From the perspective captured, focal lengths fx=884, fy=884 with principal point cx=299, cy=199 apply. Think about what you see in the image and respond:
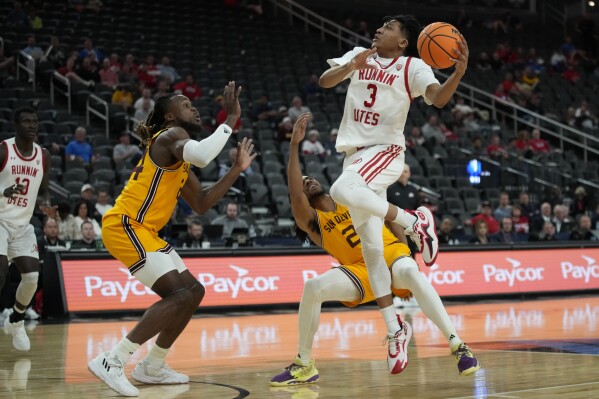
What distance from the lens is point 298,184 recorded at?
6.13 metres

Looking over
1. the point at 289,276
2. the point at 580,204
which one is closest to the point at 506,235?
the point at 580,204

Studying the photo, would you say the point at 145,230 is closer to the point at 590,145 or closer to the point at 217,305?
the point at 217,305

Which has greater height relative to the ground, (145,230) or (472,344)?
(145,230)

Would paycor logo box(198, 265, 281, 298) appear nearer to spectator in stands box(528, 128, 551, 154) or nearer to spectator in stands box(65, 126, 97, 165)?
spectator in stands box(65, 126, 97, 165)

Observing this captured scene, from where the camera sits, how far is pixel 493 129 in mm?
21531

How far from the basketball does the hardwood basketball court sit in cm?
210

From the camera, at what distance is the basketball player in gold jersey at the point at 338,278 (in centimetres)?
578

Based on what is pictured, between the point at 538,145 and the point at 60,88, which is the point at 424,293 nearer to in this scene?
the point at 60,88

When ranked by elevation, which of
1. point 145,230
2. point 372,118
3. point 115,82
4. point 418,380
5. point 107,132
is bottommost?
point 418,380

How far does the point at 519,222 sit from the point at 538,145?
16.2 ft

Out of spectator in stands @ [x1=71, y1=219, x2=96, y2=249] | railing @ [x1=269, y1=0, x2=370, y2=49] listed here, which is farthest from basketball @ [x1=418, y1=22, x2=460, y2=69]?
railing @ [x1=269, y1=0, x2=370, y2=49]

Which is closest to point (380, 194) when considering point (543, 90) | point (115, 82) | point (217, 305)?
point (217, 305)

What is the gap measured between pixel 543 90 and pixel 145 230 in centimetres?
2088

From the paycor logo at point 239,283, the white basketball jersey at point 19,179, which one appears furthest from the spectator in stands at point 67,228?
the white basketball jersey at point 19,179
